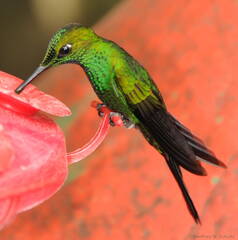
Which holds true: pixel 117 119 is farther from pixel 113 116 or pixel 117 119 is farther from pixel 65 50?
pixel 65 50

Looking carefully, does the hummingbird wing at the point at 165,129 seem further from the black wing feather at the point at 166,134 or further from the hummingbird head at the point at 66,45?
the hummingbird head at the point at 66,45

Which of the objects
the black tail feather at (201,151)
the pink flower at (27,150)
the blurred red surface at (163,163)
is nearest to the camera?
the pink flower at (27,150)

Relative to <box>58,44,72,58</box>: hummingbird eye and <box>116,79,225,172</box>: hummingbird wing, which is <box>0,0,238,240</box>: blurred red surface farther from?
<box>58,44,72,58</box>: hummingbird eye

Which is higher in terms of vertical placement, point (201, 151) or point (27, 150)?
point (27, 150)

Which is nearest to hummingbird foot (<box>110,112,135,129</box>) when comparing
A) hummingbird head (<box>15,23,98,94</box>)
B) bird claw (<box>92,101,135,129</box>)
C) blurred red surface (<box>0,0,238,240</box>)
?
bird claw (<box>92,101,135,129</box>)

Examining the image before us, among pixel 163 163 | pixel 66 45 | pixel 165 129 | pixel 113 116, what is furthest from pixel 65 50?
pixel 163 163

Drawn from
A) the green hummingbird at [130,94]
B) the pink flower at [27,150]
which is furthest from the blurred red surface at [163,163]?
the pink flower at [27,150]

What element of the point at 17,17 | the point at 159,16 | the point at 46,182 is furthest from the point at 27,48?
the point at 46,182
